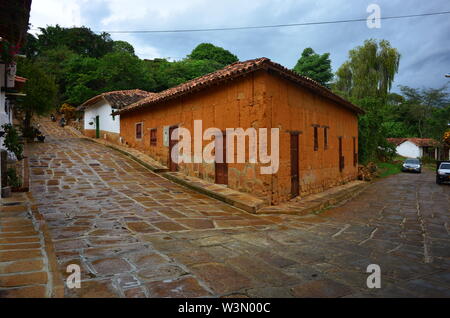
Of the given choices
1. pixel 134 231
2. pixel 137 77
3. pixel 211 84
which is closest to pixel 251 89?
pixel 211 84

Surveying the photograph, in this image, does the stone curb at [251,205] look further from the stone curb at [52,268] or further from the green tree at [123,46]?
the green tree at [123,46]

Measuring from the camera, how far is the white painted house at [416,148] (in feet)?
128

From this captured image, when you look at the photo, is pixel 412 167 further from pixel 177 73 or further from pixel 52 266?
pixel 52 266

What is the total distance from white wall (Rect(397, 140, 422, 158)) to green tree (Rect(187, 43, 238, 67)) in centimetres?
2596

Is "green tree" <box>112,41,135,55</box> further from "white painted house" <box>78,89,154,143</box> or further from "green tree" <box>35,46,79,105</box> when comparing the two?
"white painted house" <box>78,89,154,143</box>

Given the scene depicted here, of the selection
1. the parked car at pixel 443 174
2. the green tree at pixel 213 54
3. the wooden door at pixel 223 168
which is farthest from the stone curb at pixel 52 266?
the green tree at pixel 213 54

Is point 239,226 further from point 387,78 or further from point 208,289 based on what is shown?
point 387,78

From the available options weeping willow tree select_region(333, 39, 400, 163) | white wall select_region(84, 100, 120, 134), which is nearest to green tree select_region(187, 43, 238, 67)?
weeping willow tree select_region(333, 39, 400, 163)

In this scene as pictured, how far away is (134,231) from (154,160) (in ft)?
30.8

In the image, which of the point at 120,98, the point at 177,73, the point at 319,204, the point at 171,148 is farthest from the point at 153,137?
the point at 177,73

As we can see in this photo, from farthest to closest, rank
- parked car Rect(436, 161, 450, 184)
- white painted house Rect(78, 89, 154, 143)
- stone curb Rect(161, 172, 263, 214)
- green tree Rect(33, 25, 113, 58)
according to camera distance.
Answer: green tree Rect(33, 25, 113, 58) → white painted house Rect(78, 89, 154, 143) → parked car Rect(436, 161, 450, 184) → stone curb Rect(161, 172, 263, 214)

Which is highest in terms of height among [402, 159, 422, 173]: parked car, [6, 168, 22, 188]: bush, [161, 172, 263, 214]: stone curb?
[6, 168, 22, 188]: bush

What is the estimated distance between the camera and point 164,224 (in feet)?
18.4

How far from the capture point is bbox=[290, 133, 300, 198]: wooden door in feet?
30.7
